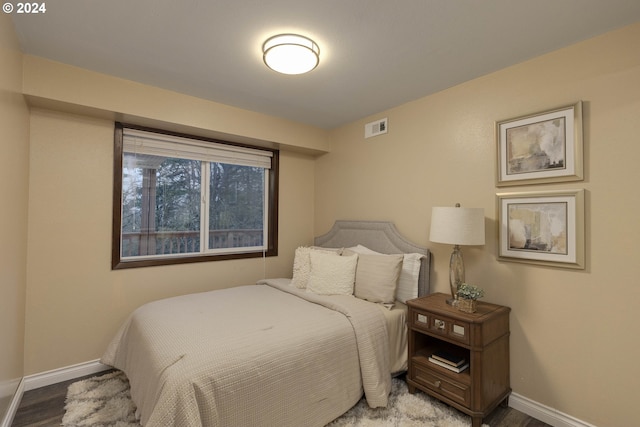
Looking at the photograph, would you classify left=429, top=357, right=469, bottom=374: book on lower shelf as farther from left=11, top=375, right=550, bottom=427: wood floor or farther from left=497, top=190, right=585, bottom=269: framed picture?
left=497, top=190, right=585, bottom=269: framed picture

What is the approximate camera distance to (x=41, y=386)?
7.30ft

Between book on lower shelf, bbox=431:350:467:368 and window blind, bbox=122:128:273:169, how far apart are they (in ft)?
8.73

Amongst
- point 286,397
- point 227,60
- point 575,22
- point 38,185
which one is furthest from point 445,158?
point 38,185

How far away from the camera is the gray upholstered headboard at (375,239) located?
2561 millimetres

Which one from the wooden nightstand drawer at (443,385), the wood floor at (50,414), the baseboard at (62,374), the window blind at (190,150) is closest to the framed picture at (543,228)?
the wooden nightstand drawer at (443,385)

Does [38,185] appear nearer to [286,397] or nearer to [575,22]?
[286,397]

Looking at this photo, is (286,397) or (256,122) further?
(256,122)

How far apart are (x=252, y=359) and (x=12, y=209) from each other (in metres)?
1.79

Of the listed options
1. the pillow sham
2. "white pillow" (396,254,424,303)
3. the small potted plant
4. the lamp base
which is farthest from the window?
the small potted plant

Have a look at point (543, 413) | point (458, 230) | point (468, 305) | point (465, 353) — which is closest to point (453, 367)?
point (465, 353)

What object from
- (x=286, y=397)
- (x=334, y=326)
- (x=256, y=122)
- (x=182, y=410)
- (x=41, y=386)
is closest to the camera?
(x=182, y=410)

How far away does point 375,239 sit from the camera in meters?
3.03

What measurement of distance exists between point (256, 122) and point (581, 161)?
2.75 metres

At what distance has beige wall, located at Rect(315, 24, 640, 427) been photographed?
1661 millimetres
